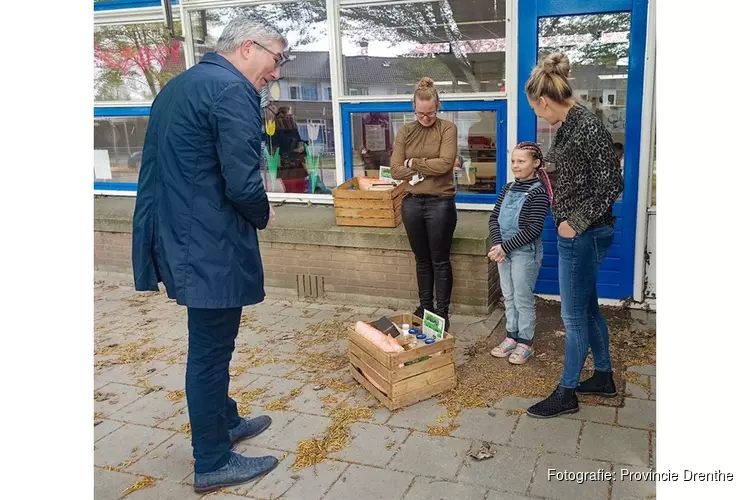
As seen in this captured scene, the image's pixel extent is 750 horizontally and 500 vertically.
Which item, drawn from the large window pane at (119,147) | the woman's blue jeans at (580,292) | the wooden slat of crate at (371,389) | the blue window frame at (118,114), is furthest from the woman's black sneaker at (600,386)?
the large window pane at (119,147)

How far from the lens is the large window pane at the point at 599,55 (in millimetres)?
5254

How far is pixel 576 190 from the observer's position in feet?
11.1

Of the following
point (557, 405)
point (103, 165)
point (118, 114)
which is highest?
point (118, 114)

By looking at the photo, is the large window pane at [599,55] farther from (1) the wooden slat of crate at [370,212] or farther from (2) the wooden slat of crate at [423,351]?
(2) the wooden slat of crate at [423,351]

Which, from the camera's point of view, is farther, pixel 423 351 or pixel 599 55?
pixel 599 55

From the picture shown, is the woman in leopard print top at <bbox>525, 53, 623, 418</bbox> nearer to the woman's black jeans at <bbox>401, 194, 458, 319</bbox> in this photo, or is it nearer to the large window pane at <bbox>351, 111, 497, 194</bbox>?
the woman's black jeans at <bbox>401, 194, 458, 319</bbox>

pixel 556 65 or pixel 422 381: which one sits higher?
pixel 556 65

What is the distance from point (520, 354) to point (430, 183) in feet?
5.02

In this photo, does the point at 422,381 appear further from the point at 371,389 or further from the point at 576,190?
the point at 576,190

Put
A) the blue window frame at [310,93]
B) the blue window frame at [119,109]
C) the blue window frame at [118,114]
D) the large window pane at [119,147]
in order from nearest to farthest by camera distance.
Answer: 1. the blue window frame at [310,93]
2. the blue window frame at [119,109]
3. the blue window frame at [118,114]
4. the large window pane at [119,147]

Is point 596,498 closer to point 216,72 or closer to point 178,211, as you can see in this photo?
point 178,211

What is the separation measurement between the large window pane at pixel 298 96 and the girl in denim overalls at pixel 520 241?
9.03ft

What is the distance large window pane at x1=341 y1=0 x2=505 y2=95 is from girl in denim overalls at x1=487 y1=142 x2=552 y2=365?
1.65 metres

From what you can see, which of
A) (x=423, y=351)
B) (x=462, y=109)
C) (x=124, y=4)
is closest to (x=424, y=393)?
(x=423, y=351)
